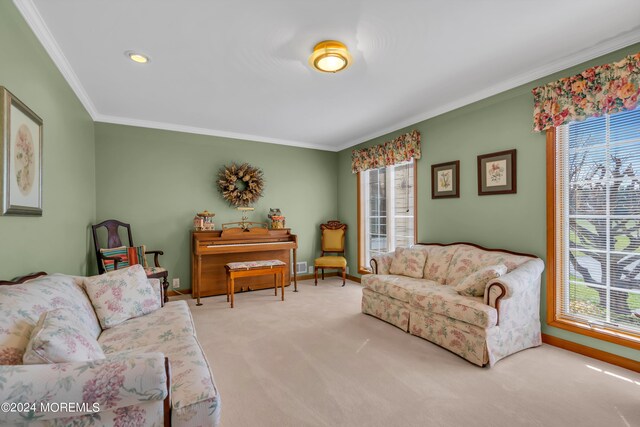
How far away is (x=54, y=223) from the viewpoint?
243 cm

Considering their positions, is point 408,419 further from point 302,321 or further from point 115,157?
point 115,157

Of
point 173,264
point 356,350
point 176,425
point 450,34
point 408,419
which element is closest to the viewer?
point 176,425

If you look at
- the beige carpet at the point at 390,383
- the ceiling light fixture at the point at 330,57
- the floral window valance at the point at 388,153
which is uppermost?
the ceiling light fixture at the point at 330,57

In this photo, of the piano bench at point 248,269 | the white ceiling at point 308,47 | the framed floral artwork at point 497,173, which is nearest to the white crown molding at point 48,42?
the white ceiling at point 308,47

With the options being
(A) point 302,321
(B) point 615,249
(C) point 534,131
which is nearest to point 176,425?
(A) point 302,321

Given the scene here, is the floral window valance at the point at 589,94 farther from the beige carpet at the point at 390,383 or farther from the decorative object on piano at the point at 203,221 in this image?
the decorative object on piano at the point at 203,221

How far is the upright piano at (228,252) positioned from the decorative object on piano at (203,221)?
0.11 metres

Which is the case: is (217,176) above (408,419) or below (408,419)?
above

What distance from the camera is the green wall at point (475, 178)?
2.76 m

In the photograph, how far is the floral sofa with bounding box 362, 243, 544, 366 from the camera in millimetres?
2314

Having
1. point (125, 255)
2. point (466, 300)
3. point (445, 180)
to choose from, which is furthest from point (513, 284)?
point (125, 255)

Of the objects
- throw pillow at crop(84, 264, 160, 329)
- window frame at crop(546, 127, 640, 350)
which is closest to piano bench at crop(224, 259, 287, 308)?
throw pillow at crop(84, 264, 160, 329)

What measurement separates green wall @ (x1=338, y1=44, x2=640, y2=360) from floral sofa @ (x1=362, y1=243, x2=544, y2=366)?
213 millimetres

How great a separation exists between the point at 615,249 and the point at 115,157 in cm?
553
